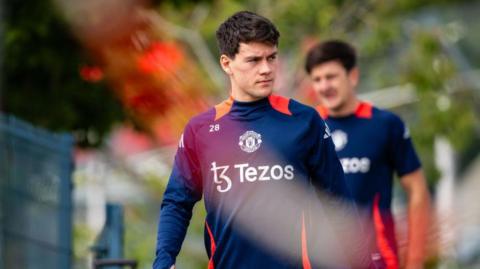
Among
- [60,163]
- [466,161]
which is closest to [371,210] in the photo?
[60,163]

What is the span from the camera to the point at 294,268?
767 cm

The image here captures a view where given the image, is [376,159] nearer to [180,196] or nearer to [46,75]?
[180,196]

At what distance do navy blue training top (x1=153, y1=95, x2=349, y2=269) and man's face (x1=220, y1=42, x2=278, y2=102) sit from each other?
8 centimetres

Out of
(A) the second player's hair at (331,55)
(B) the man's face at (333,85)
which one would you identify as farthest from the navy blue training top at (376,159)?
(A) the second player's hair at (331,55)

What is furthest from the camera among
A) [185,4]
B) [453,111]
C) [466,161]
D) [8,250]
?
[466,161]

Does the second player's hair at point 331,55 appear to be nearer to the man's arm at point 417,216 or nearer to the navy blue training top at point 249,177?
the man's arm at point 417,216

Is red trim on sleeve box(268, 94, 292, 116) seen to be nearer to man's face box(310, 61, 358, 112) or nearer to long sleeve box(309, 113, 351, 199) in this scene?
long sleeve box(309, 113, 351, 199)

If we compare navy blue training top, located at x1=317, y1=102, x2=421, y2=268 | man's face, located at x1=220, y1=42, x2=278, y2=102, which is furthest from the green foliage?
man's face, located at x1=220, y1=42, x2=278, y2=102

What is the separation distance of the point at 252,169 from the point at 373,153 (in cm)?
284

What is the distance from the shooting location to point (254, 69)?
7691mm

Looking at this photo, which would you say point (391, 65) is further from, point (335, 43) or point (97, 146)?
point (335, 43)

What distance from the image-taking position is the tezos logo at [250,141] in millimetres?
7723

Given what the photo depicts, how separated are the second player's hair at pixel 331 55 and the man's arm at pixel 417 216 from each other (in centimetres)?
89

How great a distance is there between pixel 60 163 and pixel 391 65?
11.6 m
